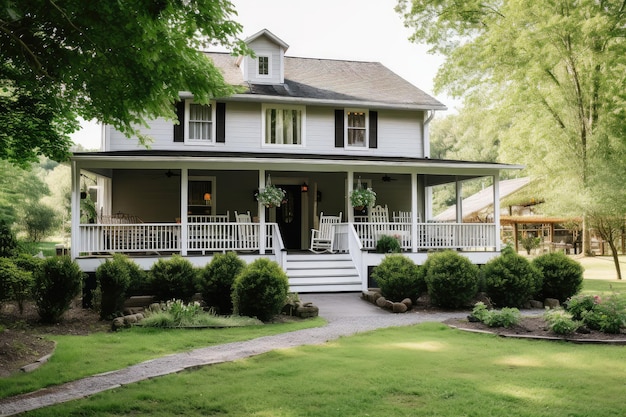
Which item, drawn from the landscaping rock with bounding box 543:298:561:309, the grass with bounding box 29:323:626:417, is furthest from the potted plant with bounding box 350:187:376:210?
the grass with bounding box 29:323:626:417

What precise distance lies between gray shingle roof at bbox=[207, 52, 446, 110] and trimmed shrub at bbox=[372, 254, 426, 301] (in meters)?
7.51

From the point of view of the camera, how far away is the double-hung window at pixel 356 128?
1973 cm

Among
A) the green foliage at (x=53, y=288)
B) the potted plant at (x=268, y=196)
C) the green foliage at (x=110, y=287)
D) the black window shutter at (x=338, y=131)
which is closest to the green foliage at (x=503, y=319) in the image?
the green foliage at (x=110, y=287)

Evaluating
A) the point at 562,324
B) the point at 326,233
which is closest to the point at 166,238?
the point at 326,233

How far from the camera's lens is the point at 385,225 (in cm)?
1683

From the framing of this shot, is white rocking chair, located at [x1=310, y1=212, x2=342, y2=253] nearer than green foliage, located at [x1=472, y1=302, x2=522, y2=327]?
No

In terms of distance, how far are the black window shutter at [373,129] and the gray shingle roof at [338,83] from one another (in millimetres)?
543

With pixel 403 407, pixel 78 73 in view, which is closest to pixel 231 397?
pixel 403 407

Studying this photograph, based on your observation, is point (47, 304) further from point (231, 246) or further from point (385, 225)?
point (385, 225)

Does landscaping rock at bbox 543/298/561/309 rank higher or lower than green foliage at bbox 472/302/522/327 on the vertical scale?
lower

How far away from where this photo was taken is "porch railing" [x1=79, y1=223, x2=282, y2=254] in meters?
14.6

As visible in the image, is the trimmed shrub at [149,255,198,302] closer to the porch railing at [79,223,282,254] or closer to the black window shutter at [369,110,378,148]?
the porch railing at [79,223,282,254]

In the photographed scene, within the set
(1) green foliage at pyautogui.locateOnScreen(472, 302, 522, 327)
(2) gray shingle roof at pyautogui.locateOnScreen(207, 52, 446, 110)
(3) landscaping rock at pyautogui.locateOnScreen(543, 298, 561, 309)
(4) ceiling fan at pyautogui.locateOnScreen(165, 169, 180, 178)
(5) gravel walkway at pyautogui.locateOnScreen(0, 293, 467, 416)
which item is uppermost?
(2) gray shingle roof at pyautogui.locateOnScreen(207, 52, 446, 110)

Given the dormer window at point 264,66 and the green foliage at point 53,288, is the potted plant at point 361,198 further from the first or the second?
the green foliage at point 53,288
